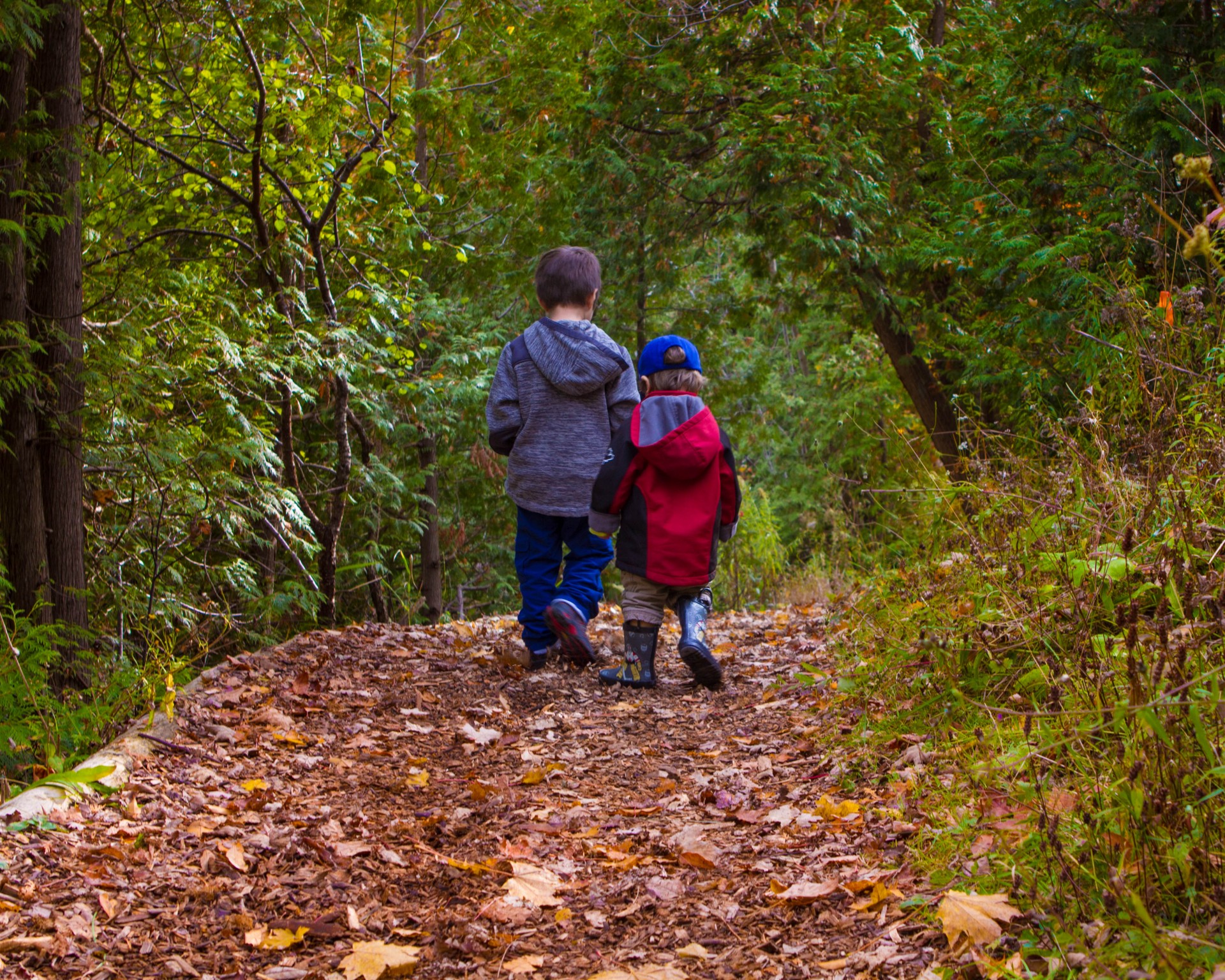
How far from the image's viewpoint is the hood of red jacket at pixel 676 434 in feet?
16.6

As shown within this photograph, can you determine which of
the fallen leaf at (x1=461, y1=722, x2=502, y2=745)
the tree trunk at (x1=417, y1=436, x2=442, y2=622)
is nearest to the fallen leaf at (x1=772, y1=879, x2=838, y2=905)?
the fallen leaf at (x1=461, y1=722, x2=502, y2=745)

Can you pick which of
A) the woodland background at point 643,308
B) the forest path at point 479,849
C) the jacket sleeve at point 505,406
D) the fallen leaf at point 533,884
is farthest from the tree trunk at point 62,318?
the fallen leaf at point 533,884

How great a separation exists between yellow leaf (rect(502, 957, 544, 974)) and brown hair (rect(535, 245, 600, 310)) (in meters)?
4.03

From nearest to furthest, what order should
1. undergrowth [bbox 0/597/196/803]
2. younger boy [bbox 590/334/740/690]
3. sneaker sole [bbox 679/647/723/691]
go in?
undergrowth [bbox 0/597/196/803] → sneaker sole [bbox 679/647/723/691] → younger boy [bbox 590/334/740/690]

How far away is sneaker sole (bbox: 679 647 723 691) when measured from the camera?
16.5ft

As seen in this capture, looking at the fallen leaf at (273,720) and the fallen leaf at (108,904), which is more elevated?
the fallen leaf at (108,904)

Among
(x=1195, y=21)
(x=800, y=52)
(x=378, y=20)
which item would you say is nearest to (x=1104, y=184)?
(x=1195, y=21)

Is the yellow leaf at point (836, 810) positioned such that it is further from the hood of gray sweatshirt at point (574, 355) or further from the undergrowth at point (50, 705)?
the hood of gray sweatshirt at point (574, 355)

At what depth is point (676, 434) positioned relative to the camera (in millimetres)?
5082

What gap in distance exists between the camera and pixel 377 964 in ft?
7.68

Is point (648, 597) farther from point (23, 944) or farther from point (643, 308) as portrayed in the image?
point (643, 308)

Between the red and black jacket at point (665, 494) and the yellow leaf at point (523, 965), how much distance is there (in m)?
2.89

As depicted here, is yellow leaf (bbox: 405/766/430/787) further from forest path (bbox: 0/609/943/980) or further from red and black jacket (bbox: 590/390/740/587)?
red and black jacket (bbox: 590/390/740/587)

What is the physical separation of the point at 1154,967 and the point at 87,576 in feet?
17.4
